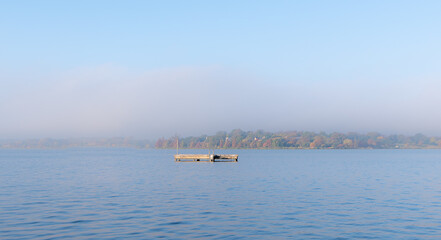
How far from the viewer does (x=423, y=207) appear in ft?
121

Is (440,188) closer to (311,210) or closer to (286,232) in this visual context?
(311,210)

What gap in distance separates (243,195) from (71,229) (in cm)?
2184

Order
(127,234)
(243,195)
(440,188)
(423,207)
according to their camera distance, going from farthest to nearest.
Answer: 1. (440,188)
2. (243,195)
3. (423,207)
4. (127,234)

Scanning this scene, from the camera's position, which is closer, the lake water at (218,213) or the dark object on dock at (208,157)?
the lake water at (218,213)

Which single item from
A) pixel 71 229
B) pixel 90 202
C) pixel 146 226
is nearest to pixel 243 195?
pixel 90 202

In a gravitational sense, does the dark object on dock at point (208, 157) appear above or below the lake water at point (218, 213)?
above

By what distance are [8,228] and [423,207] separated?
107 ft

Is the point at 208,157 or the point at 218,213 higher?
the point at 208,157

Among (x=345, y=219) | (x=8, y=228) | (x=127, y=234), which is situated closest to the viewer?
(x=127, y=234)

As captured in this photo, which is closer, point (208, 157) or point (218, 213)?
point (218, 213)

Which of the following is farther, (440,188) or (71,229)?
(440,188)

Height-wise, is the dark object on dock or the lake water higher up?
the dark object on dock

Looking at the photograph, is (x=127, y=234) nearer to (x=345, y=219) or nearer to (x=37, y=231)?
(x=37, y=231)

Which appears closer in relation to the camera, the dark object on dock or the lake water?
the lake water
